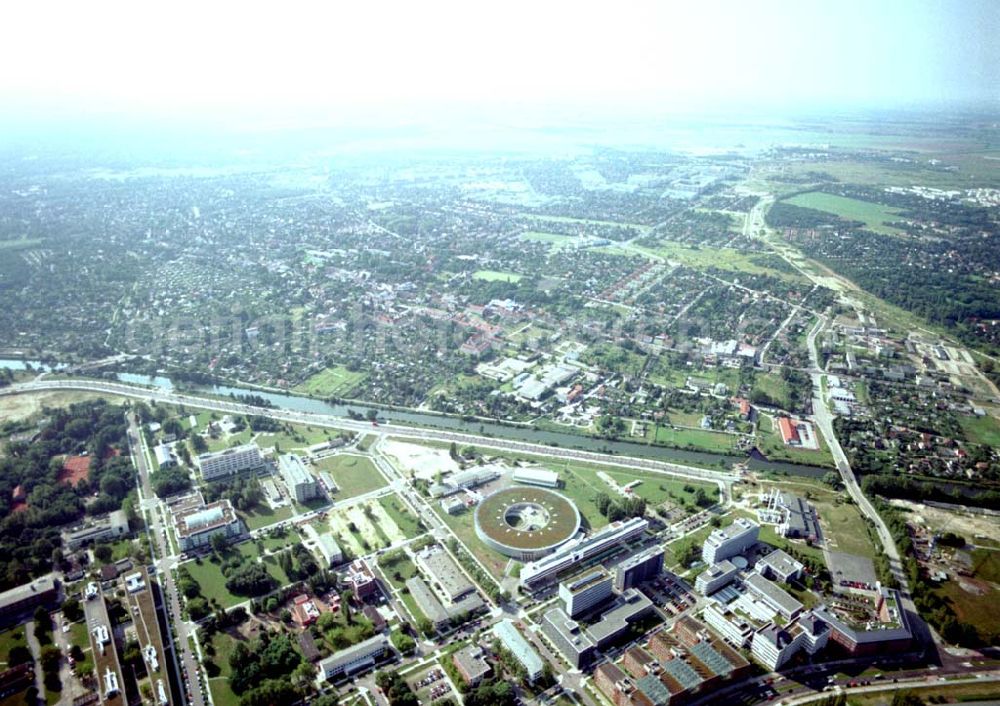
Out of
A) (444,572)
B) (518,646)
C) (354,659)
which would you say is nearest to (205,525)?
(354,659)

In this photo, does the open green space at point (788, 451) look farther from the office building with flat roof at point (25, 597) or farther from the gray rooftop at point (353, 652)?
the office building with flat roof at point (25, 597)

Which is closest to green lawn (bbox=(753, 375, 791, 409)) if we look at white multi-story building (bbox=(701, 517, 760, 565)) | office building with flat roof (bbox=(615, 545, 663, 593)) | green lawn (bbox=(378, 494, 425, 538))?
white multi-story building (bbox=(701, 517, 760, 565))

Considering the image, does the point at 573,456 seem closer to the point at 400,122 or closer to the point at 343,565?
the point at 343,565

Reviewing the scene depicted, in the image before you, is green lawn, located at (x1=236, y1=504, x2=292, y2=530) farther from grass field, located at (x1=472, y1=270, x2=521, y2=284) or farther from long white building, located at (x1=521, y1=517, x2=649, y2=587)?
grass field, located at (x1=472, y1=270, x2=521, y2=284)

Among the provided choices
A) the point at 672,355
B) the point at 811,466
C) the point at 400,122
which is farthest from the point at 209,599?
the point at 400,122

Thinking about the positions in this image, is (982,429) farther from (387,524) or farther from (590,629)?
(387,524)
